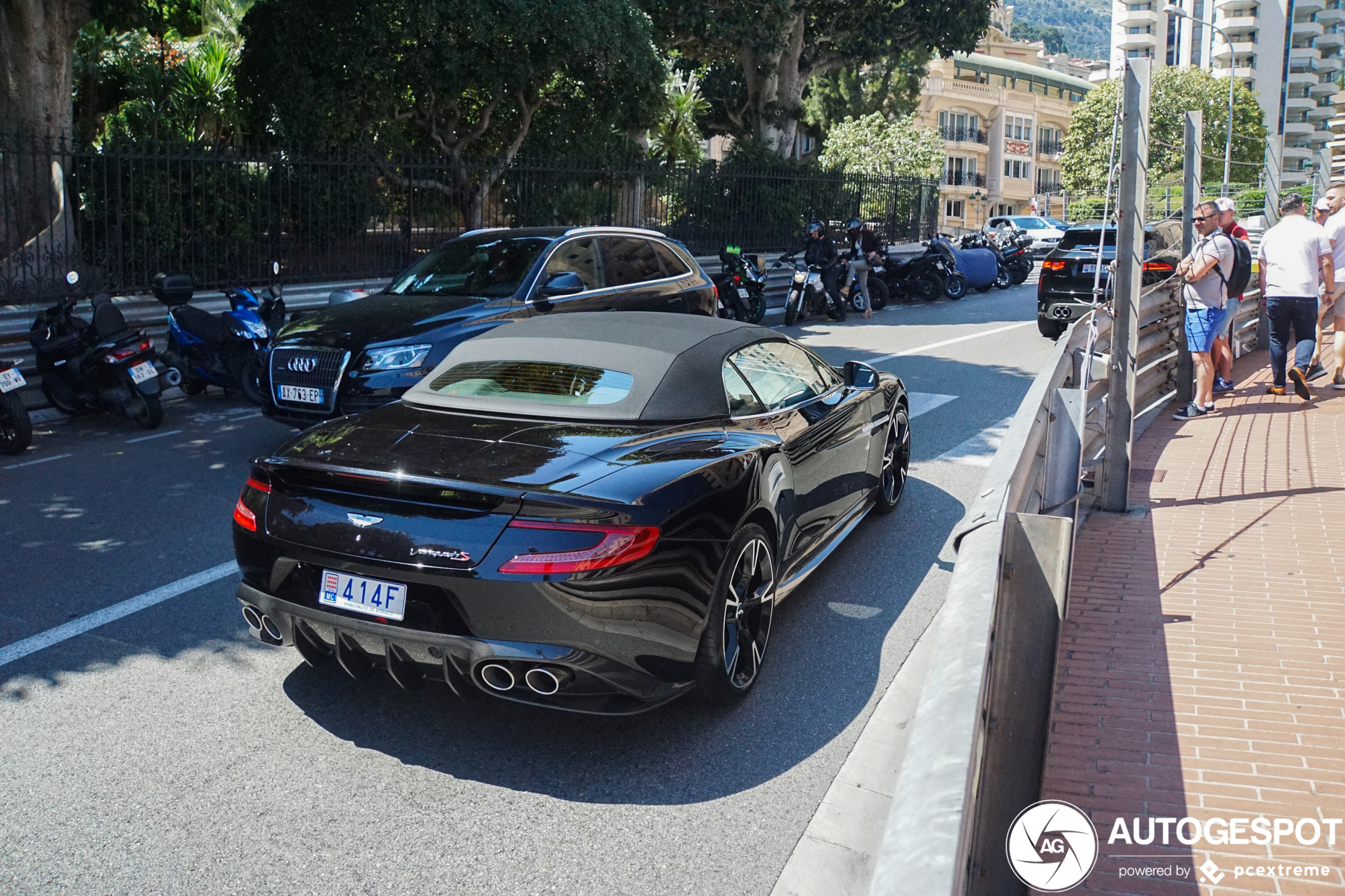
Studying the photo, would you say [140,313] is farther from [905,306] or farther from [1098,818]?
[905,306]

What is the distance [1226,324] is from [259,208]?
11.0 metres

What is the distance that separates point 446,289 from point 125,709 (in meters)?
5.84

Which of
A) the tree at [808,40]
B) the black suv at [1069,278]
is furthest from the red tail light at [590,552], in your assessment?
the tree at [808,40]

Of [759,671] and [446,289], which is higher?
[446,289]

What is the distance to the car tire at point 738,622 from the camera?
165 inches

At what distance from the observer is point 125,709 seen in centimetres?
439

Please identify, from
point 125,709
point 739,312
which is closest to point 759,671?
point 125,709

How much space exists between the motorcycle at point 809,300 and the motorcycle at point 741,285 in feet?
1.59

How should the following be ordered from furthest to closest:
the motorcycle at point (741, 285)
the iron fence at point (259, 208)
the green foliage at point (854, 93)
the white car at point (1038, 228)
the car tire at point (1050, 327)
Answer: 1. the green foliage at point (854, 93)
2. the white car at point (1038, 228)
3. the motorcycle at point (741, 285)
4. the car tire at point (1050, 327)
5. the iron fence at point (259, 208)

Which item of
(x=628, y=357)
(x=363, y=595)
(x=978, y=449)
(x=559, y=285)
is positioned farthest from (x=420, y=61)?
(x=363, y=595)

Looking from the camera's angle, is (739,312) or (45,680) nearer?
(45,680)

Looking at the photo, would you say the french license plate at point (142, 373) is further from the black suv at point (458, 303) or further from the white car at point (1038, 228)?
the white car at point (1038, 228)

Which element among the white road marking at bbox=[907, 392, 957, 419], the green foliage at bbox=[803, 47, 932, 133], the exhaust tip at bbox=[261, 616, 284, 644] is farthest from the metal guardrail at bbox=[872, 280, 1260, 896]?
the green foliage at bbox=[803, 47, 932, 133]

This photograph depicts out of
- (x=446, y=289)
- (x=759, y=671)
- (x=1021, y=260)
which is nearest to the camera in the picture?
(x=759, y=671)
